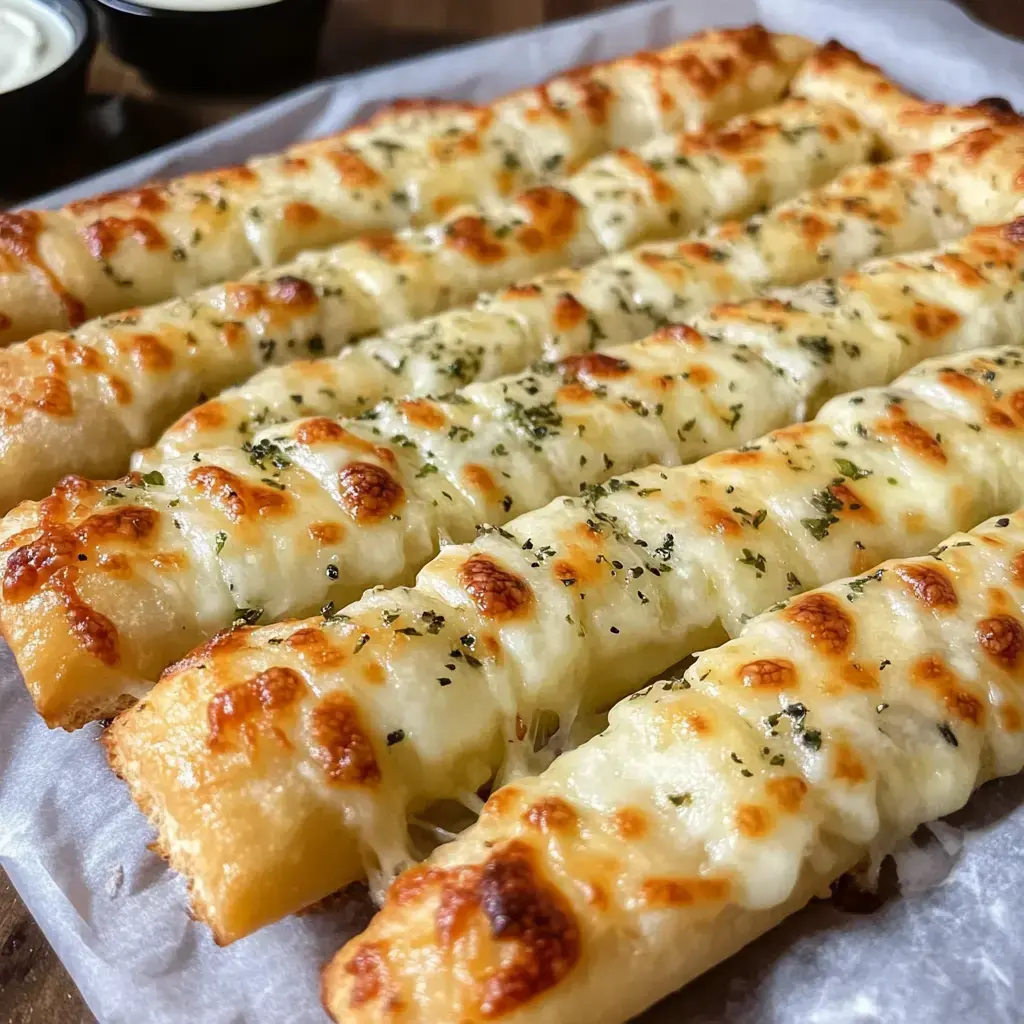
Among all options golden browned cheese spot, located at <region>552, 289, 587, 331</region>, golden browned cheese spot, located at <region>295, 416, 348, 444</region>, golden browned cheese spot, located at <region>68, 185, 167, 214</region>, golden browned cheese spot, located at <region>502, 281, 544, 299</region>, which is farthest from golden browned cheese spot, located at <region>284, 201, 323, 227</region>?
golden browned cheese spot, located at <region>295, 416, 348, 444</region>

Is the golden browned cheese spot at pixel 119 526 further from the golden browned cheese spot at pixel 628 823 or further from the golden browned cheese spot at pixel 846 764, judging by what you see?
the golden browned cheese spot at pixel 846 764

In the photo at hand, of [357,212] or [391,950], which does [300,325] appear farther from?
[391,950]

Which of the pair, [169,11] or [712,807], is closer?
[712,807]

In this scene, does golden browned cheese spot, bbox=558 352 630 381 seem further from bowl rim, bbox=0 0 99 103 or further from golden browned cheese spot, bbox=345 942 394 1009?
bowl rim, bbox=0 0 99 103

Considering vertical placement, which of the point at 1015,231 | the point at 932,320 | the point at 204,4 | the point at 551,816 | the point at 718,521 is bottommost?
the point at 551,816

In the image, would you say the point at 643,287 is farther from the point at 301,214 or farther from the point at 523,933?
the point at 523,933

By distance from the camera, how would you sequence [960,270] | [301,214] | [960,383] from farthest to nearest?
1. [301,214]
2. [960,270]
3. [960,383]

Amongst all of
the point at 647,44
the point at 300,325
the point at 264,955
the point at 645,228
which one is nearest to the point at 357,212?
the point at 300,325

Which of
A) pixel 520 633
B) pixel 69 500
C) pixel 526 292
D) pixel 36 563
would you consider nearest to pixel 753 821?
pixel 520 633
